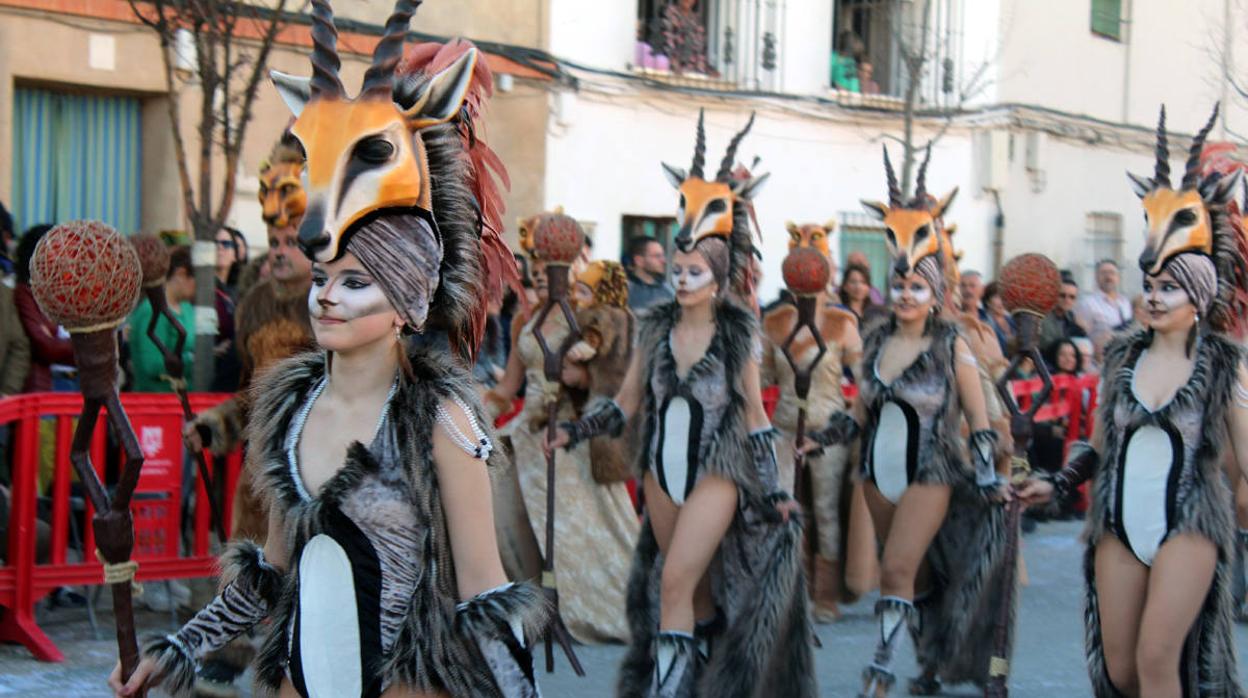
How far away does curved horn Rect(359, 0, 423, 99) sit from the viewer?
3.87 metres

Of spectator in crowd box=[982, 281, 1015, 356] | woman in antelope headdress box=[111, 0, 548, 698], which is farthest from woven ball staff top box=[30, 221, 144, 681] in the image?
spectator in crowd box=[982, 281, 1015, 356]

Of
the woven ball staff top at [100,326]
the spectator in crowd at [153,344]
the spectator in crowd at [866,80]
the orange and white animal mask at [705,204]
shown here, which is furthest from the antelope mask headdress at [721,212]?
the spectator in crowd at [866,80]

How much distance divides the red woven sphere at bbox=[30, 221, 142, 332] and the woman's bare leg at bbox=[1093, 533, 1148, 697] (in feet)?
12.1

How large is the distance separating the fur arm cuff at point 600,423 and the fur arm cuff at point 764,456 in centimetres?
61

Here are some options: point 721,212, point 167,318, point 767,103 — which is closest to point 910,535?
point 721,212

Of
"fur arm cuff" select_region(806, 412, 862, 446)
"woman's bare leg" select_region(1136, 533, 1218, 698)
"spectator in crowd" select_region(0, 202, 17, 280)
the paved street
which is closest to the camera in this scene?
"woman's bare leg" select_region(1136, 533, 1218, 698)

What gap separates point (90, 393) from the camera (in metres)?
4.24

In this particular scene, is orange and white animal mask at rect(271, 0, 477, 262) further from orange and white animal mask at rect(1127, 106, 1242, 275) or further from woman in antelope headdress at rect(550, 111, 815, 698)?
orange and white animal mask at rect(1127, 106, 1242, 275)

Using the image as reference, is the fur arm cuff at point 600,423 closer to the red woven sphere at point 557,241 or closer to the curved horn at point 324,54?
the red woven sphere at point 557,241

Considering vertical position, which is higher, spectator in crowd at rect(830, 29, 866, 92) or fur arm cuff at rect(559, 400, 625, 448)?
spectator in crowd at rect(830, 29, 866, 92)

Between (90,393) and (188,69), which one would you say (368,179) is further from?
(188,69)

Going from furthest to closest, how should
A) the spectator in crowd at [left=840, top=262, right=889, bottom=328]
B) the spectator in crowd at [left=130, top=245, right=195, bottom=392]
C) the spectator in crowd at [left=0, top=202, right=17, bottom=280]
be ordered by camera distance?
the spectator in crowd at [left=840, top=262, right=889, bottom=328] → the spectator in crowd at [left=0, top=202, right=17, bottom=280] → the spectator in crowd at [left=130, top=245, right=195, bottom=392]

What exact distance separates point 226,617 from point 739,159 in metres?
15.9

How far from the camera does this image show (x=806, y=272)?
10.0 m
